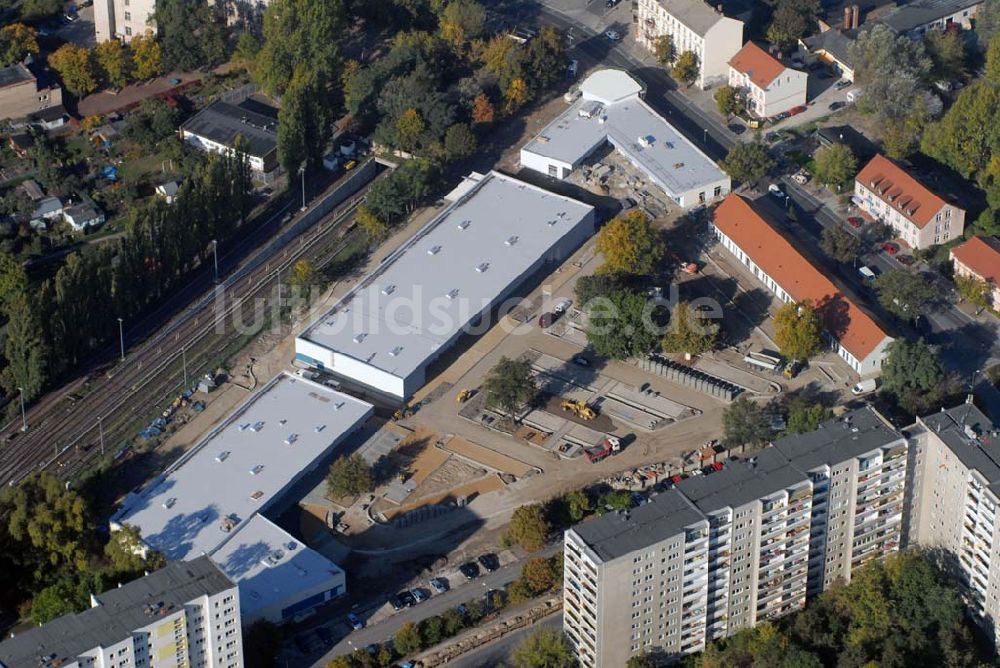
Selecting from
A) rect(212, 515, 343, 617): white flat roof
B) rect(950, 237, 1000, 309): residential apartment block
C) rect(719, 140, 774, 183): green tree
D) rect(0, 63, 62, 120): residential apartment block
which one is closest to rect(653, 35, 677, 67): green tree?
rect(719, 140, 774, 183): green tree

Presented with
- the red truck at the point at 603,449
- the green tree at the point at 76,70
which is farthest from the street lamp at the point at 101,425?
the green tree at the point at 76,70

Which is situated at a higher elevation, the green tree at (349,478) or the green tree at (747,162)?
the green tree at (747,162)

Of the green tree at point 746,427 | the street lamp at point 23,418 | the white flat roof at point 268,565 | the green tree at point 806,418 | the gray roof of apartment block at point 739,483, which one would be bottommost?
the street lamp at point 23,418

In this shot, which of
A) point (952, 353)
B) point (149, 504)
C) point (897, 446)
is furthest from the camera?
point (952, 353)

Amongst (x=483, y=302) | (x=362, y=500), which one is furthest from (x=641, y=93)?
(x=362, y=500)

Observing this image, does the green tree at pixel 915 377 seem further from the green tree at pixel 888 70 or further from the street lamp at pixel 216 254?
the street lamp at pixel 216 254

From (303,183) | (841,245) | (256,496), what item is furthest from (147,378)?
(841,245)

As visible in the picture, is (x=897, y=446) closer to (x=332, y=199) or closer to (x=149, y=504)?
(x=149, y=504)

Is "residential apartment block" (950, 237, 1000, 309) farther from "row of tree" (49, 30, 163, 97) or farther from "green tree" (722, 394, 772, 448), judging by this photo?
"row of tree" (49, 30, 163, 97)
